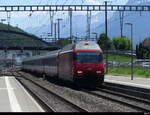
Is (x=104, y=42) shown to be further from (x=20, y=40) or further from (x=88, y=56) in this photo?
(x=88, y=56)

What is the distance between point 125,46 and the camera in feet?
550

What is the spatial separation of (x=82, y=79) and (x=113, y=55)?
304 feet

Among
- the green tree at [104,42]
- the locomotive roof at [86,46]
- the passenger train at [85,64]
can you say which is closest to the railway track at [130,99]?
the passenger train at [85,64]

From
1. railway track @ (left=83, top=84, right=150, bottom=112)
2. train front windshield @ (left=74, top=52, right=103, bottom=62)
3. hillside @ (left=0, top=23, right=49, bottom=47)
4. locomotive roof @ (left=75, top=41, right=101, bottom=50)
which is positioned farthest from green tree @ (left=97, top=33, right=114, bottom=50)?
railway track @ (left=83, top=84, right=150, bottom=112)

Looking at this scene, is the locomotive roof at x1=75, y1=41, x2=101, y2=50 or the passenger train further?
the locomotive roof at x1=75, y1=41, x2=101, y2=50

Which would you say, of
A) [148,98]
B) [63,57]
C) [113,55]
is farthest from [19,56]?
[148,98]

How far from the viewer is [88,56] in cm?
3775

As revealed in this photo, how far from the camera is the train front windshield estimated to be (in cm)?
3747

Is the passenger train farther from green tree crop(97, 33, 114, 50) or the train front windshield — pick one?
green tree crop(97, 33, 114, 50)

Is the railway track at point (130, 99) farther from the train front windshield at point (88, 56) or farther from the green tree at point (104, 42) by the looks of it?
the green tree at point (104, 42)

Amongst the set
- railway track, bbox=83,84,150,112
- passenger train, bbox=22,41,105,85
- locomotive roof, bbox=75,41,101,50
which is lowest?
railway track, bbox=83,84,150,112

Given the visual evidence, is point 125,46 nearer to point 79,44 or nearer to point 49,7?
point 49,7

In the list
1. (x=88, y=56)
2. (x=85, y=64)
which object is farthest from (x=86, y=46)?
→ (x=85, y=64)

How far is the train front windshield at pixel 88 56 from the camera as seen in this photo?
1475 inches
